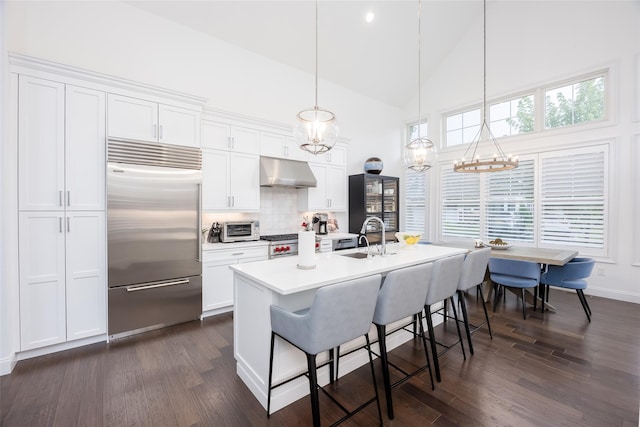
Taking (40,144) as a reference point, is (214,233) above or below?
below

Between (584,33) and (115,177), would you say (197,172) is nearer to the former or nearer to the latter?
(115,177)

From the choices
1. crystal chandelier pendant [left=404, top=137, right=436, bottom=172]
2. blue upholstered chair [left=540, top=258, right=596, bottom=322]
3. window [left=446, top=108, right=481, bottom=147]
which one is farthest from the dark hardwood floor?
window [left=446, top=108, right=481, bottom=147]

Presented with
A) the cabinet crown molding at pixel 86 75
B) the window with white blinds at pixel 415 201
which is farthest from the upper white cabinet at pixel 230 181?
the window with white blinds at pixel 415 201

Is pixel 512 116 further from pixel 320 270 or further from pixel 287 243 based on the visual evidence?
pixel 320 270

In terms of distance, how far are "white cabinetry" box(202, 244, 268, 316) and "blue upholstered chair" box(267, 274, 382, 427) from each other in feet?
6.60

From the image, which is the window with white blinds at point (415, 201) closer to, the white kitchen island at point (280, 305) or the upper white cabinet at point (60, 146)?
the white kitchen island at point (280, 305)

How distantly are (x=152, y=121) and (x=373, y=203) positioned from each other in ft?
13.1

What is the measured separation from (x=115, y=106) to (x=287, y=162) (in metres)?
2.27

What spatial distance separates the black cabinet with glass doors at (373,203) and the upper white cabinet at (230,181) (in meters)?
2.10

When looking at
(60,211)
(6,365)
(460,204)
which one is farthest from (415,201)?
(6,365)

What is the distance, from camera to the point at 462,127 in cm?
591

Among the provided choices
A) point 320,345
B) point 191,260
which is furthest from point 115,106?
point 320,345

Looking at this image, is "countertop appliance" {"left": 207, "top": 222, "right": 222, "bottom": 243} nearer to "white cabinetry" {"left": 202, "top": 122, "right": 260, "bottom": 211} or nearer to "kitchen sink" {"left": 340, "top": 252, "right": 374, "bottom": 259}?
"white cabinetry" {"left": 202, "top": 122, "right": 260, "bottom": 211}

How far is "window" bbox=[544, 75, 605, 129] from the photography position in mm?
4359
